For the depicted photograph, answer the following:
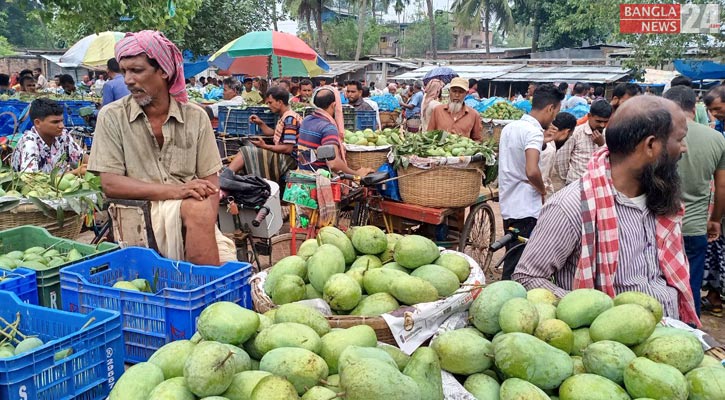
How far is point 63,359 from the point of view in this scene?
1.87 metres

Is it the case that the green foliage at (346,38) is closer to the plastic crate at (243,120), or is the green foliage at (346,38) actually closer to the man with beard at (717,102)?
the plastic crate at (243,120)

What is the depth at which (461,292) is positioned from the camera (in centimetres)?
214

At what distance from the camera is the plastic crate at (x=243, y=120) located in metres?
8.75

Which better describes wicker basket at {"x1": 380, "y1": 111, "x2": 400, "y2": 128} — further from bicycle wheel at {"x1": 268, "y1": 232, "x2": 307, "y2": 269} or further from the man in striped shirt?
bicycle wheel at {"x1": 268, "y1": 232, "x2": 307, "y2": 269}

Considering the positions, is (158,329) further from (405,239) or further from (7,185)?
(7,185)

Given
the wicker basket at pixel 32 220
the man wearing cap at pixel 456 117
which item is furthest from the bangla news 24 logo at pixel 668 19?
the wicker basket at pixel 32 220

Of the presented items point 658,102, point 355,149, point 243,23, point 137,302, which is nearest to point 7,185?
point 137,302

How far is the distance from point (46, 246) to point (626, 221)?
311 cm

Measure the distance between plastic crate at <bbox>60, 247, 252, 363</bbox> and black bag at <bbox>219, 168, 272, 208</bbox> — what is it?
7.25 feet

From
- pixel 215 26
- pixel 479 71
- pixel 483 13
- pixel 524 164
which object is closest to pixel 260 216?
pixel 524 164

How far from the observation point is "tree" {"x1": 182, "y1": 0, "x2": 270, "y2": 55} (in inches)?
802

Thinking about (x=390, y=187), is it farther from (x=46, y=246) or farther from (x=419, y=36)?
(x=419, y=36)

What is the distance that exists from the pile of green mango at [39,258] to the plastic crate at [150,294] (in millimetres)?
203

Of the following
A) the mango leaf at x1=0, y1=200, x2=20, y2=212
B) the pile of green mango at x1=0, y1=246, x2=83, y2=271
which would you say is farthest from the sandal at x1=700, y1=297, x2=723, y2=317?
the mango leaf at x1=0, y1=200, x2=20, y2=212
